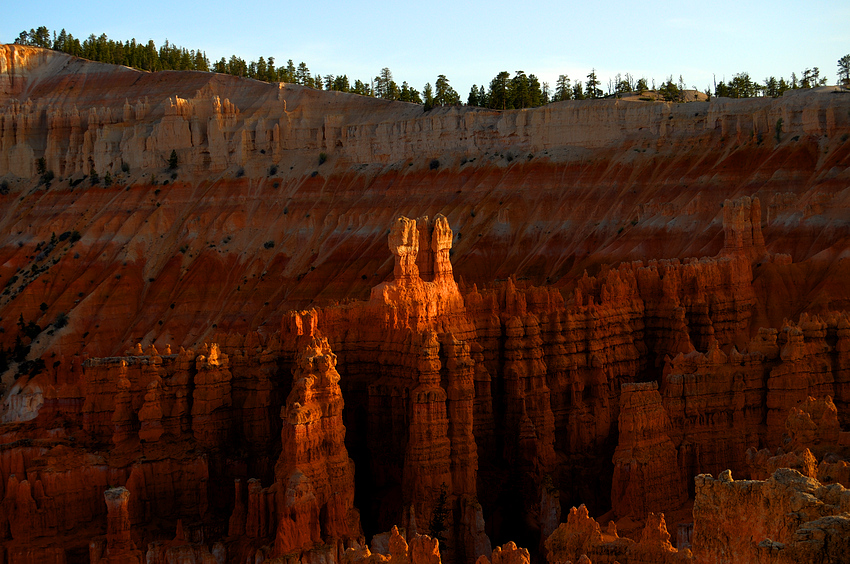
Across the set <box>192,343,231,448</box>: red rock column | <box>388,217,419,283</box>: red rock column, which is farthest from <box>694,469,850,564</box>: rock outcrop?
<box>192,343,231,448</box>: red rock column

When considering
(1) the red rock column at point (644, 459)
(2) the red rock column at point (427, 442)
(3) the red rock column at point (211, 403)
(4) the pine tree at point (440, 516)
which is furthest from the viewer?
(3) the red rock column at point (211, 403)

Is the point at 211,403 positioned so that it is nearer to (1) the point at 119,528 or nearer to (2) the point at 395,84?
(1) the point at 119,528

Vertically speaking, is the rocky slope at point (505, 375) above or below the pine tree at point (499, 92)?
below

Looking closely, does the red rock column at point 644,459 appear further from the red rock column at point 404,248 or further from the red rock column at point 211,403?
the red rock column at point 211,403

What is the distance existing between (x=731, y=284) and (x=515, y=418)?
47.1 ft

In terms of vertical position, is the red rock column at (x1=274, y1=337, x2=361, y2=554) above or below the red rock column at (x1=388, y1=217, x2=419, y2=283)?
below

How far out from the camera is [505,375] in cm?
4506

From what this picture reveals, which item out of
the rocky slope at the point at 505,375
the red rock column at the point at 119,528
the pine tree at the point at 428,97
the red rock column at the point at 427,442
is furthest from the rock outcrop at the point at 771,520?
the pine tree at the point at 428,97

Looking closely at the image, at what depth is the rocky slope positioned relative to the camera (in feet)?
120

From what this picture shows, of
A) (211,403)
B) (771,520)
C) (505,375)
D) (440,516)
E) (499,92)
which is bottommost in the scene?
(440,516)

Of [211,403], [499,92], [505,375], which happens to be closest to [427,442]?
[505,375]

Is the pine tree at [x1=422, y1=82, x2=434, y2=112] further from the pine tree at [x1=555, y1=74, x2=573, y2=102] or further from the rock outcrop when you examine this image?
the rock outcrop

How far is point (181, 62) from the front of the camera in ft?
483

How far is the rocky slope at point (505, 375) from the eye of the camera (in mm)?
36625
